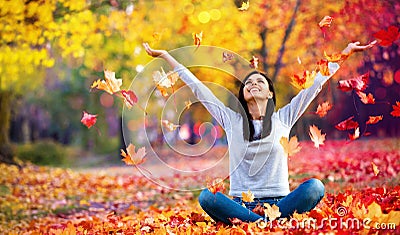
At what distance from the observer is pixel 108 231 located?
4.09 metres

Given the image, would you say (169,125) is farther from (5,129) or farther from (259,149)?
(5,129)

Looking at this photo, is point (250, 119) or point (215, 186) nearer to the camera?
point (250, 119)

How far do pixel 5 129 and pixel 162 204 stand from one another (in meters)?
7.86

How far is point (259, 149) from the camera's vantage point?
12.0ft

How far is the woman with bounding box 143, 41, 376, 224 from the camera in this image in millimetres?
3646

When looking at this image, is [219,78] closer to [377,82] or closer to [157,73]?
[377,82]

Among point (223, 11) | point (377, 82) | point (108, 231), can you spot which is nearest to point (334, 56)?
point (108, 231)

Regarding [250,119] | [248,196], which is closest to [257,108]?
[250,119]

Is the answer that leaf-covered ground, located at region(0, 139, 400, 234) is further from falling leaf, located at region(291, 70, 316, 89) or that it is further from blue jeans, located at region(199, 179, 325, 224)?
falling leaf, located at region(291, 70, 316, 89)

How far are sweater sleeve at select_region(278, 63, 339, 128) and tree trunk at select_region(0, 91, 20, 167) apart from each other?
1040cm

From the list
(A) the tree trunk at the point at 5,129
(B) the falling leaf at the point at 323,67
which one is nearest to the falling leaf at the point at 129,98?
(B) the falling leaf at the point at 323,67

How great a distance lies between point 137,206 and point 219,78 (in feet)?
16.3

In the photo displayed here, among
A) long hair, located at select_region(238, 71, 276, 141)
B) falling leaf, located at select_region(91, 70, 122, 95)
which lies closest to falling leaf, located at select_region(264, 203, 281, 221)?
long hair, located at select_region(238, 71, 276, 141)

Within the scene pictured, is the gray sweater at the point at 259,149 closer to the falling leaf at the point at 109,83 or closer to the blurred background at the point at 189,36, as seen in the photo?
the blurred background at the point at 189,36
